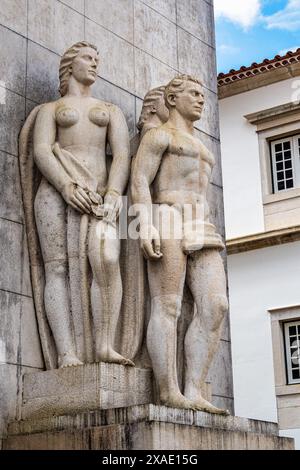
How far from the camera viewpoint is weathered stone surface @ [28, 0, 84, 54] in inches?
391

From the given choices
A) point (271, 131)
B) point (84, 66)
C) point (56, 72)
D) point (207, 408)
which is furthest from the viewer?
point (271, 131)

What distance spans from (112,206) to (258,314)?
47.5 feet

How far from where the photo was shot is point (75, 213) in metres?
8.98

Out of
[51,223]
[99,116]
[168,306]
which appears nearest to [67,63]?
[99,116]

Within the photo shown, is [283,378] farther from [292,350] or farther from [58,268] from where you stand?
[58,268]

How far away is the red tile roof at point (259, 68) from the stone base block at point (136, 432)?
53.4 feet

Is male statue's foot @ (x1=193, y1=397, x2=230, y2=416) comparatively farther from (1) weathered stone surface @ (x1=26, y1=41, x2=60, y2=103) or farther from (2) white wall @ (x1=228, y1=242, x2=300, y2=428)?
(2) white wall @ (x1=228, y1=242, x2=300, y2=428)

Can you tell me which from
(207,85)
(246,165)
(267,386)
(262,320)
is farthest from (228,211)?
(207,85)

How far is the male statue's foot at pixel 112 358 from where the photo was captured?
28.2ft

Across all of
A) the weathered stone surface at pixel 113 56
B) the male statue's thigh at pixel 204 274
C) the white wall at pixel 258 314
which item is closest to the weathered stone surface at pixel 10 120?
the weathered stone surface at pixel 113 56

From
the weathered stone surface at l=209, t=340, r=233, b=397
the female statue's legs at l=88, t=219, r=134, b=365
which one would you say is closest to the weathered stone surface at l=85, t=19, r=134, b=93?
the female statue's legs at l=88, t=219, r=134, b=365

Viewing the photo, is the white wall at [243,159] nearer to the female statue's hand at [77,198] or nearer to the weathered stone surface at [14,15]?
the weathered stone surface at [14,15]

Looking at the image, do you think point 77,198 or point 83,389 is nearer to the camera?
point 83,389
